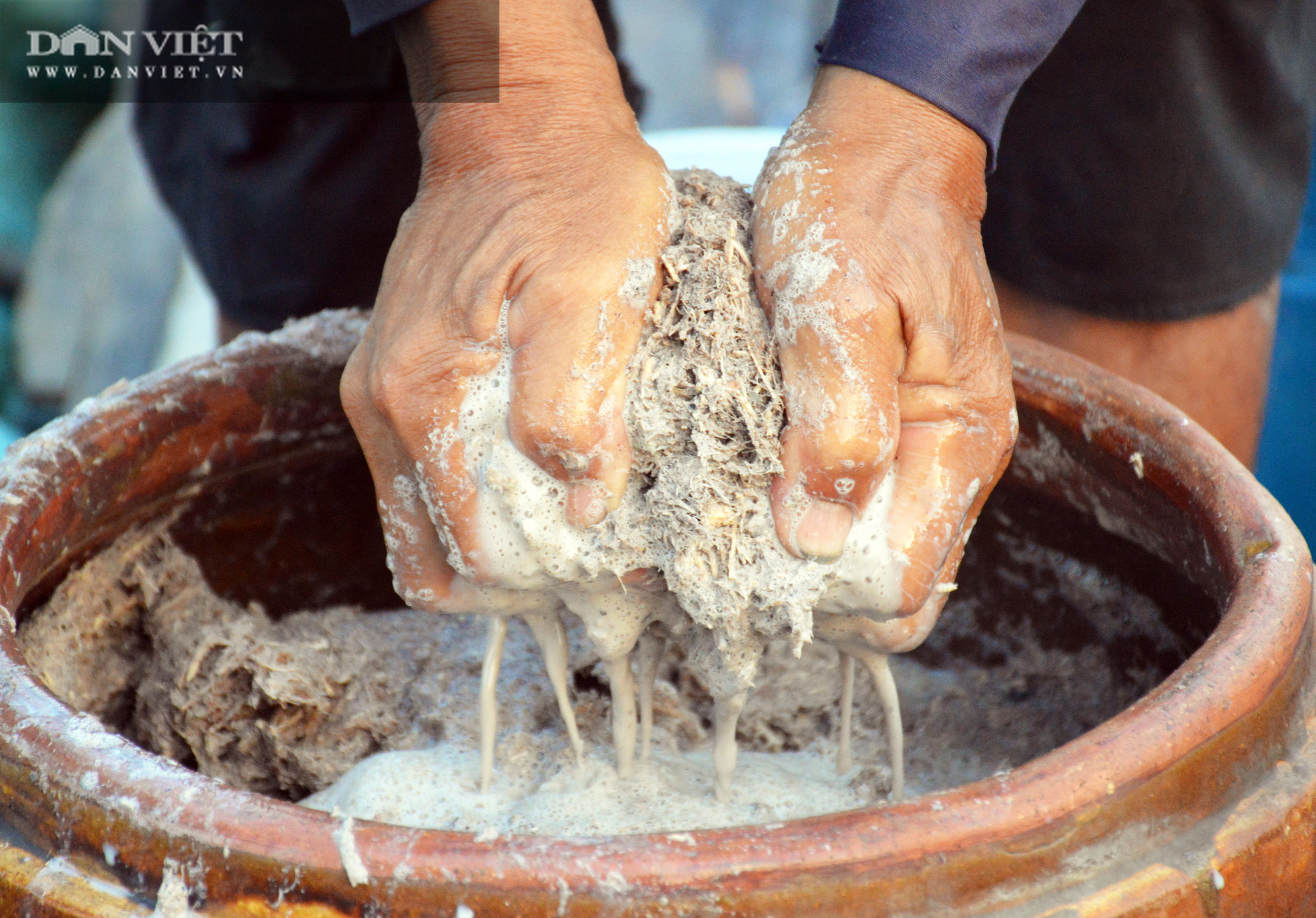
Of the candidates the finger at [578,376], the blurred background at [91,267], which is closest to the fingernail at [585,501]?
the finger at [578,376]

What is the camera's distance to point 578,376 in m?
0.80

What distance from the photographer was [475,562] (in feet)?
2.83

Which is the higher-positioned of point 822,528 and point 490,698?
point 822,528

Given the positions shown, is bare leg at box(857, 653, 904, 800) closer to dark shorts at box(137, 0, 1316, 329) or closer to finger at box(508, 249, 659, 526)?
finger at box(508, 249, 659, 526)

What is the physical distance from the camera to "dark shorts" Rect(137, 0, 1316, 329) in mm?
1389

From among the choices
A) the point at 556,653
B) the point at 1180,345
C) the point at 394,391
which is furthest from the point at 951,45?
the point at 1180,345

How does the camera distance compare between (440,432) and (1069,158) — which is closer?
(440,432)

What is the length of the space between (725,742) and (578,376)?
367 mm

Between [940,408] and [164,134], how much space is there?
4.08 feet

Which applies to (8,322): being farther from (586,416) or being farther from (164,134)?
(586,416)

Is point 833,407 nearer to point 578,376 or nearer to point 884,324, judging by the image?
point 884,324

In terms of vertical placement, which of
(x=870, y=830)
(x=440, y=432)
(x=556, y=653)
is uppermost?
(x=440, y=432)

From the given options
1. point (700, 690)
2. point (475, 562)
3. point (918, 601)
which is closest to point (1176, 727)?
point (918, 601)

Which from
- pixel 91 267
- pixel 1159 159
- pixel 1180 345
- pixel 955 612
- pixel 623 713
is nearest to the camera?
pixel 623 713
